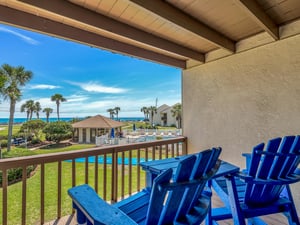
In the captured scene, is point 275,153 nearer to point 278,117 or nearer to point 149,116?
point 278,117

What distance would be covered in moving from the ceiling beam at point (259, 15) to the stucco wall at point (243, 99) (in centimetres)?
20

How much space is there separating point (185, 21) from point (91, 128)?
12.0ft

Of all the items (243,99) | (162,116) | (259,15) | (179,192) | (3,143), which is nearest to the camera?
(179,192)

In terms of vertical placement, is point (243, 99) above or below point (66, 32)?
below

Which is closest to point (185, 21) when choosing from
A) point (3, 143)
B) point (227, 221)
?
point (227, 221)

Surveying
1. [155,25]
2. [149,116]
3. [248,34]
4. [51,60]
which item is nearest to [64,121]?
[149,116]

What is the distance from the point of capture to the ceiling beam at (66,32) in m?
1.86

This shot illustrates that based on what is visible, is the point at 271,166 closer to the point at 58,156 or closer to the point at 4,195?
the point at 58,156

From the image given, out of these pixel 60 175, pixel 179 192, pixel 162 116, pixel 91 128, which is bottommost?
pixel 60 175

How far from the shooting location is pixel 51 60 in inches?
396

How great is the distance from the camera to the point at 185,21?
2.17 metres

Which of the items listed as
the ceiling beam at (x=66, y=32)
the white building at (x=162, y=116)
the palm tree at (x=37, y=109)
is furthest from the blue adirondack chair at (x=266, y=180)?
the palm tree at (x=37, y=109)

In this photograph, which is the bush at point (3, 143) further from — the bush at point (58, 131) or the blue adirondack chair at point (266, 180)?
the blue adirondack chair at point (266, 180)

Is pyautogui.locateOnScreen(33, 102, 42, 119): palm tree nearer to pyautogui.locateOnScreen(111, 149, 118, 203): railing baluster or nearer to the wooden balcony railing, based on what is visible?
the wooden balcony railing
